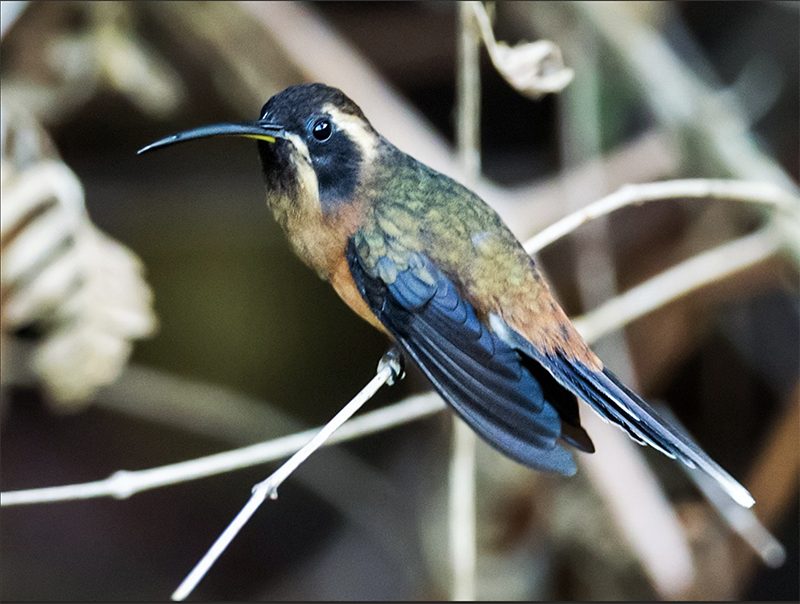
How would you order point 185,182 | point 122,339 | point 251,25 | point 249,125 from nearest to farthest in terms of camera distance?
point 249,125
point 122,339
point 251,25
point 185,182

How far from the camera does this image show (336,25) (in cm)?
337

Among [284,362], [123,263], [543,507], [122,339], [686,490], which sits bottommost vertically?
[686,490]

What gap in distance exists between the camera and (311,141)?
53.7 inches

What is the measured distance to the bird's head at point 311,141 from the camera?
125cm

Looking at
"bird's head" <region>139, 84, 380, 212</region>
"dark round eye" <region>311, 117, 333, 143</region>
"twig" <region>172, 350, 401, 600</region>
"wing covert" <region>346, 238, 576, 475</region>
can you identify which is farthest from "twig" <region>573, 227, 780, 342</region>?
"twig" <region>172, 350, 401, 600</region>

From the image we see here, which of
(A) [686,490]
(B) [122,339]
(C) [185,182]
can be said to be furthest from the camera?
(C) [185,182]

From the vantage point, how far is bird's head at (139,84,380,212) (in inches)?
49.1

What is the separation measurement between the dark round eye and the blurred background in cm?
70

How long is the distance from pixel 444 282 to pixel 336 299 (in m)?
2.34

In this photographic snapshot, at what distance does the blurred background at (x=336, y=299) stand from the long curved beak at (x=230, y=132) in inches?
30.3

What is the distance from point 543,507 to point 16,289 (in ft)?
5.58

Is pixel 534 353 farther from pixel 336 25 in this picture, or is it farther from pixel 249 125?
pixel 336 25

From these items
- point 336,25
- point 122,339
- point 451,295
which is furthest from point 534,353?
point 336,25

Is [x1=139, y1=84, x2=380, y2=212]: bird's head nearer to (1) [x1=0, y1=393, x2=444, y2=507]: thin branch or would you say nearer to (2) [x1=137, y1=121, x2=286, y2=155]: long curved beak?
(2) [x1=137, y1=121, x2=286, y2=155]: long curved beak
